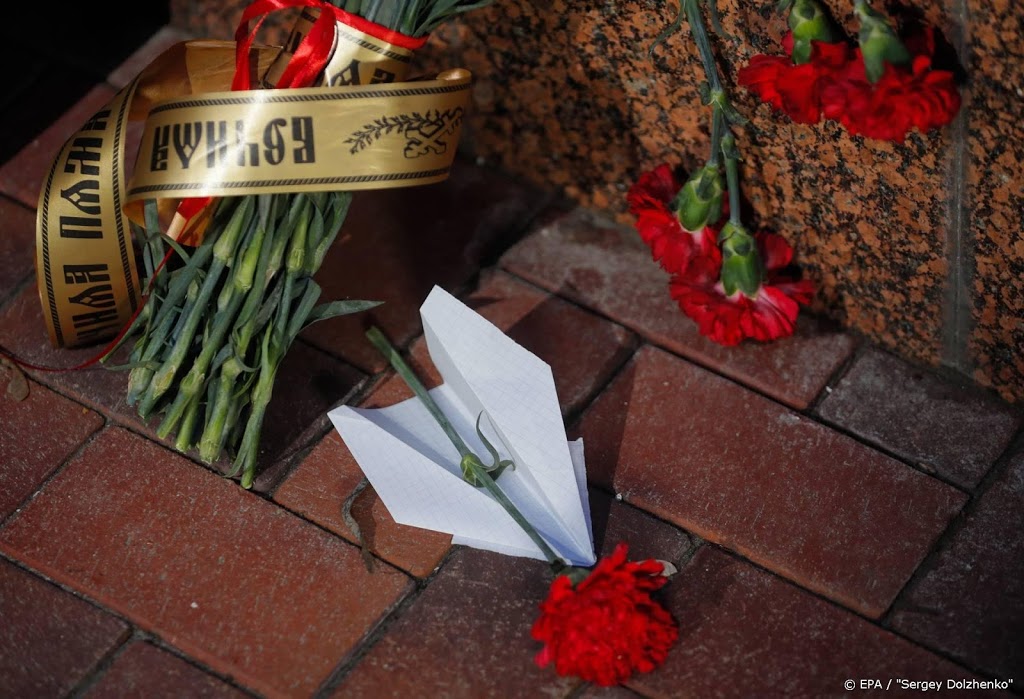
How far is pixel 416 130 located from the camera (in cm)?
151

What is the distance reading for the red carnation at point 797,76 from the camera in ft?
4.49

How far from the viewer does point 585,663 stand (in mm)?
1322

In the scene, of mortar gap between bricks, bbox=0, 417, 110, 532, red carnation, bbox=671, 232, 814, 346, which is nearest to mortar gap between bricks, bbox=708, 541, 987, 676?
red carnation, bbox=671, 232, 814, 346

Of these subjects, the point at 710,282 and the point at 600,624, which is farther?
the point at 710,282

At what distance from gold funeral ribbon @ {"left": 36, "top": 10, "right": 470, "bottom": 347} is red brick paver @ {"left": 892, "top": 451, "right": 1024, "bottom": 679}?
2.52ft

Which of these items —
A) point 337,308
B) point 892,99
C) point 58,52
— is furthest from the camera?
point 58,52

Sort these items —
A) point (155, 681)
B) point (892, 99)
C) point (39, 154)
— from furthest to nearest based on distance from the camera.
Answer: point (39, 154), point (155, 681), point (892, 99)

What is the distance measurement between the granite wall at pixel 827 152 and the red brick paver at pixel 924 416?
0.11 ft

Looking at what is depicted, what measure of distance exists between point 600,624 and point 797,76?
2.03 feet

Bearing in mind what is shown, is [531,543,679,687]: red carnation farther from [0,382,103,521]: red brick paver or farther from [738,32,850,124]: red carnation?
[0,382,103,521]: red brick paver

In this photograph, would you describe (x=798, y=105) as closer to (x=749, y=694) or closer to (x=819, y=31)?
(x=819, y=31)

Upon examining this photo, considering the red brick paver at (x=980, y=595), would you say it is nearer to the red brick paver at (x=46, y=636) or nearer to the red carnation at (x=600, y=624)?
the red carnation at (x=600, y=624)

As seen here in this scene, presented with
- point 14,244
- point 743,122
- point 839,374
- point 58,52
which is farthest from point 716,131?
point 58,52

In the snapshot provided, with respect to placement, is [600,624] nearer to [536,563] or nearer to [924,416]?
[536,563]
